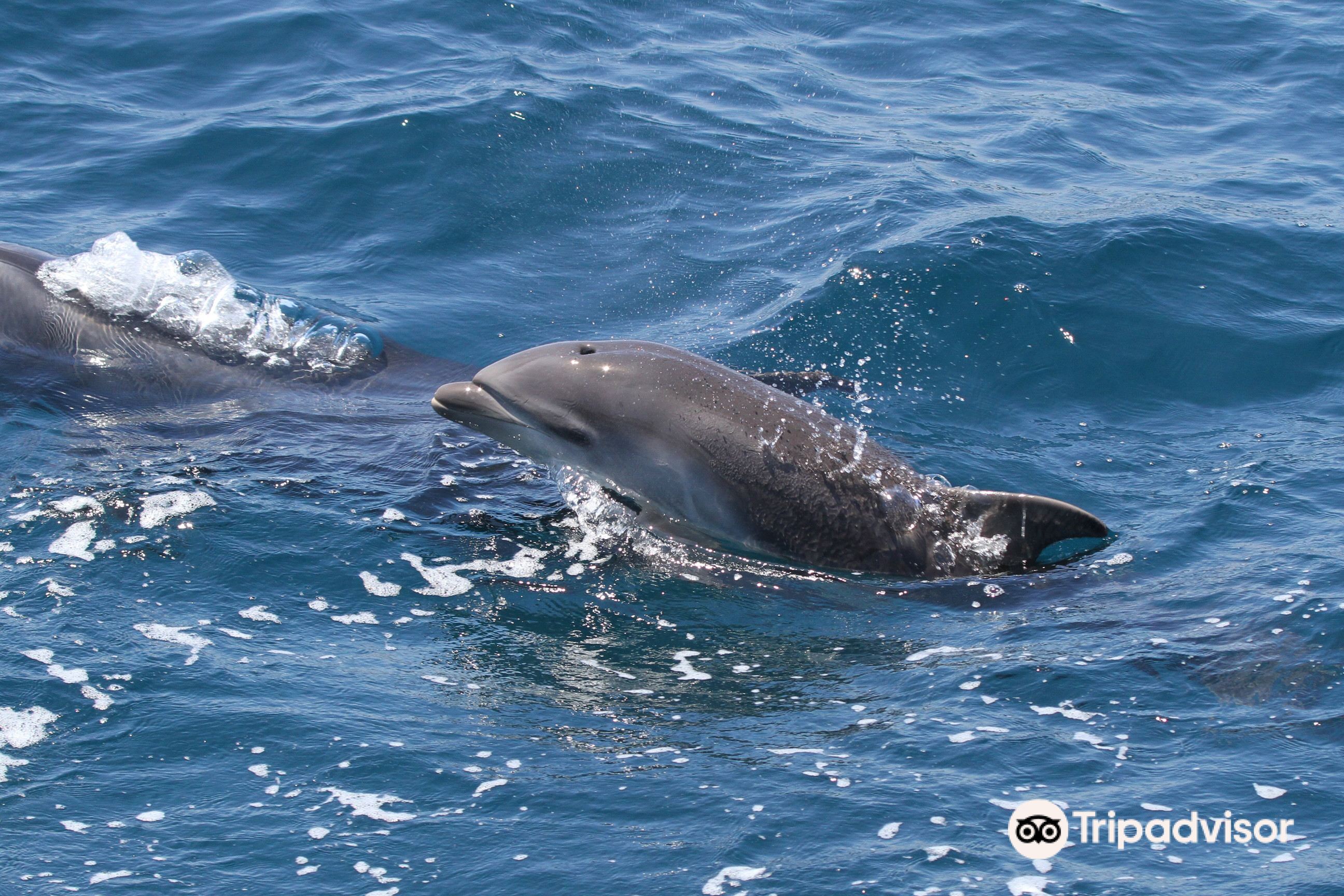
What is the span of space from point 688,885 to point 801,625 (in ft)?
9.14

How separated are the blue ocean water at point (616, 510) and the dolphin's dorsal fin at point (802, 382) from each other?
0.59m

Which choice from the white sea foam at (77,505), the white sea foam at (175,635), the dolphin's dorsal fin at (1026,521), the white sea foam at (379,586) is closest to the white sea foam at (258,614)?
the white sea foam at (175,635)

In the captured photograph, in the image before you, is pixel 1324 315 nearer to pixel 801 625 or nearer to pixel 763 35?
pixel 801 625

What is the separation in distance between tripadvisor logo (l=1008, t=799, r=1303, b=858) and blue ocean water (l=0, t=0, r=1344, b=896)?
0.08m

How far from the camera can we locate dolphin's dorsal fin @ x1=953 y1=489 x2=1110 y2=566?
8477 millimetres

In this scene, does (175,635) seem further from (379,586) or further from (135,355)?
(135,355)

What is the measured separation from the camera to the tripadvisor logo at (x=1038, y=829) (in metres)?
5.88

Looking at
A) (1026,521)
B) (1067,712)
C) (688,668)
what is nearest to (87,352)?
(688,668)

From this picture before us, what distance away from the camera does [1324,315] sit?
1358cm

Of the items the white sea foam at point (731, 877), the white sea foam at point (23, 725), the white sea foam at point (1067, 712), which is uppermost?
the white sea foam at point (23, 725)

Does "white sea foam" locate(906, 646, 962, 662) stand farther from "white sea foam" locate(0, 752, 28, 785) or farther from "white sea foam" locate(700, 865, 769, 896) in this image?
"white sea foam" locate(0, 752, 28, 785)

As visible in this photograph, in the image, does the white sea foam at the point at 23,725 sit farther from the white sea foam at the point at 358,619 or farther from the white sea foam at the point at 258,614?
the white sea foam at the point at 358,619

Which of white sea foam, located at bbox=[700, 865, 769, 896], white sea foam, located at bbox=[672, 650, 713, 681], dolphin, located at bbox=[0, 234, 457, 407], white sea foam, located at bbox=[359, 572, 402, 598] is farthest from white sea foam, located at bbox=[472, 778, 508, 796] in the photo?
dolphin, located at bbox=[0, 234, 457, 407]

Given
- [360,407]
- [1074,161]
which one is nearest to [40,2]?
[360,407]
